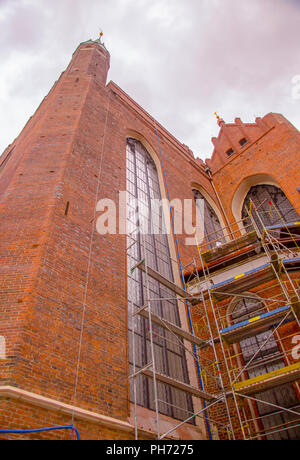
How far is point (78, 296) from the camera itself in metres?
6.71

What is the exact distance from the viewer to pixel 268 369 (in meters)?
8.80

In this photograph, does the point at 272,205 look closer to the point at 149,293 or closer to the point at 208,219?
the point at 208,219

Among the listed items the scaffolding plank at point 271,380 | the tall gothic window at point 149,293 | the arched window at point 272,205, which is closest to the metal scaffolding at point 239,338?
the scaffolding plank at point 271,380

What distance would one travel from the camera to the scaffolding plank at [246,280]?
827cm

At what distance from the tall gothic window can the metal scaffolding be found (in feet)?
0.45

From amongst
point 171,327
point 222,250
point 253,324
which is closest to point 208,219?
point 222,250

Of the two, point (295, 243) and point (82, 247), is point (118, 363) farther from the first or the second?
point (295, 243)

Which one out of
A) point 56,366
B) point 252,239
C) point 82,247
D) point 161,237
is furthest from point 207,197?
point 56,366

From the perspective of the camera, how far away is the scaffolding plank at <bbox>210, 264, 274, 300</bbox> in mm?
8273

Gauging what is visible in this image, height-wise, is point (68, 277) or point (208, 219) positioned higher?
point (208, 219)

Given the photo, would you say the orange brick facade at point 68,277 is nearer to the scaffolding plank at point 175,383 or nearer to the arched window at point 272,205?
the scaffolding plank at point 175,383

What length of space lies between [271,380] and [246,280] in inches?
98.9

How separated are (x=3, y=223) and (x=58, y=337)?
2882 mm

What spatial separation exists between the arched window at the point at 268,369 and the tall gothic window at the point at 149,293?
170cm
